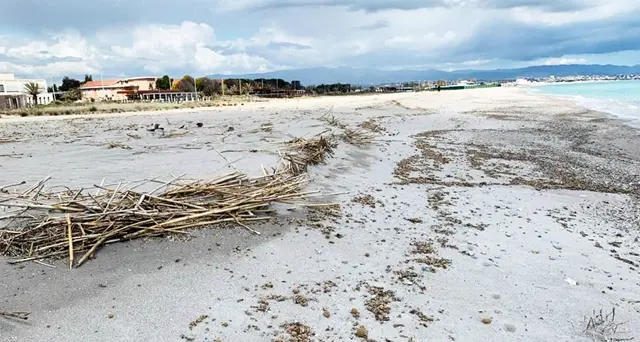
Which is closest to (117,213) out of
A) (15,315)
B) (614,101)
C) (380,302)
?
(15,315)

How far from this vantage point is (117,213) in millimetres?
5367

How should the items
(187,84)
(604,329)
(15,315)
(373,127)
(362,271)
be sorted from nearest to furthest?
(15,315)
(604,329)
(362,271)
(373,127)
(187,84)

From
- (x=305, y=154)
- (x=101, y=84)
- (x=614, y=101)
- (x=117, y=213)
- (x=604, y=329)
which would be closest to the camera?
(x=604, y=329)

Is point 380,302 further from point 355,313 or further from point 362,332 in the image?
point 362,332

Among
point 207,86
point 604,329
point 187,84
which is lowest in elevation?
point 604,329

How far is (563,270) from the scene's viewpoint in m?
5.41

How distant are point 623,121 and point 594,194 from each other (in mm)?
19308

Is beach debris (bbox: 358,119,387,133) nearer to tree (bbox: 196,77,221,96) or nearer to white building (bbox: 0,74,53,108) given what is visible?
white building (bbox: 0,74,53,108)

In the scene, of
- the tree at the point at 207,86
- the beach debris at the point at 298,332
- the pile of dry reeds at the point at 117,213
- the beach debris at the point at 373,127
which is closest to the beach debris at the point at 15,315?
the pile of dry reeds at the point at 117,213

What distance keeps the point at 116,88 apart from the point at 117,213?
308 ft

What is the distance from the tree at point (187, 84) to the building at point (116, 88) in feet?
24.8

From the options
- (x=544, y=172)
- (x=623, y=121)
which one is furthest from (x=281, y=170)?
(x=623, y=121)

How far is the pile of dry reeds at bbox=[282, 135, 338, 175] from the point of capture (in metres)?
8.95

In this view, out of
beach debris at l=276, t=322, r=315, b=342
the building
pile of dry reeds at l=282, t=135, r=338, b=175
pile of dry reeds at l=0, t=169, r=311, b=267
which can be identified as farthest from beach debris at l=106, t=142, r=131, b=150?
the building
